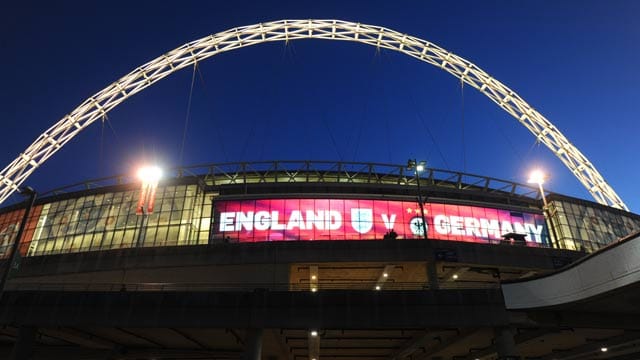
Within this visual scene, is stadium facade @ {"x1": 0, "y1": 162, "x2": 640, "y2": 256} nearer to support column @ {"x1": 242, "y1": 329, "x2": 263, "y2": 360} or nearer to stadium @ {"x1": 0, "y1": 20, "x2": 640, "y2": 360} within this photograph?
stadium @ {"x1": 0, "y1": 20, "x2": 640, "y2": 360}

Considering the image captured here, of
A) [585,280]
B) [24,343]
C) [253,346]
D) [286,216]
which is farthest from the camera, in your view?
[286,216]

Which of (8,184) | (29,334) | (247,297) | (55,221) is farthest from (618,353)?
(8,184)

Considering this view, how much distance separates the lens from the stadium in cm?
2486

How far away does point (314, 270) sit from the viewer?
46.2m

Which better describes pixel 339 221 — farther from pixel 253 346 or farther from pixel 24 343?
pixel 24 343

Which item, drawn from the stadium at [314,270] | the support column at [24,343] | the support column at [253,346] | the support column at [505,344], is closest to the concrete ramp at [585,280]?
the stadium at [314,270]

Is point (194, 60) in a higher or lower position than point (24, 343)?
higher

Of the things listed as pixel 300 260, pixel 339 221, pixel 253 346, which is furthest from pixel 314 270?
pixel 253 346

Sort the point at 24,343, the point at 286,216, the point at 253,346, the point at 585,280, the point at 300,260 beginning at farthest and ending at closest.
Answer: the point at 286,216, the point at 300,260, the point at 24,343, the point at 253,346, the point at 585,280

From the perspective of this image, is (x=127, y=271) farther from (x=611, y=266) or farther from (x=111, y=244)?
(x=611, y=266)

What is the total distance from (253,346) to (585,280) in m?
17.8

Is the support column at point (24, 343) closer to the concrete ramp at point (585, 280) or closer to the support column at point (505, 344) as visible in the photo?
the concrete ramp at point (585, 280)

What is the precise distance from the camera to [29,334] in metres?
26.0

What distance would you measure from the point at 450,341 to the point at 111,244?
4716 centimetres
